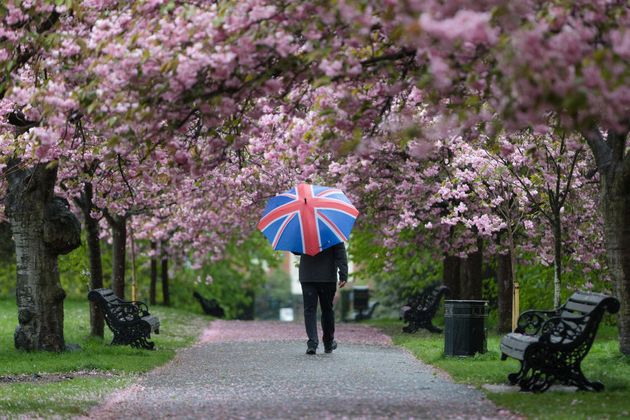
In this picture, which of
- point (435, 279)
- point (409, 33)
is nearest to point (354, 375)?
point (409, 33)

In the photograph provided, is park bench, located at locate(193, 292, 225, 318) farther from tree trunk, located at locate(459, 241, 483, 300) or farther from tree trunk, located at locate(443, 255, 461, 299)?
tree trunk, located at locate(459, 241, 483, 300)

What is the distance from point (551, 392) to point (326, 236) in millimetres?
4965

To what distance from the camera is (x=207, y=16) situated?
8.55 metres

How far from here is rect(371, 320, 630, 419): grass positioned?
379 inches

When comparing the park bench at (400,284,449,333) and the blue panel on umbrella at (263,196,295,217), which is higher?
the blue panel on umbrella at (263,196,295,217)

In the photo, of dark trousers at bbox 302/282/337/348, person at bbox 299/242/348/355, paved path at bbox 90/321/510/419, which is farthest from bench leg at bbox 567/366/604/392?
dark trousers at bbox 302/282/337/348

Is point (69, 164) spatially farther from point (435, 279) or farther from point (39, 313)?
point (435, 279)

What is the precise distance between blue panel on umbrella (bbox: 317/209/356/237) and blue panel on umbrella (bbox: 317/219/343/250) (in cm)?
12

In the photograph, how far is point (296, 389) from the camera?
11.9m

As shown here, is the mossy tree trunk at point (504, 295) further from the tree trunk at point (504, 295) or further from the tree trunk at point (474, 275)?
the tree trunk at point (474, 275)

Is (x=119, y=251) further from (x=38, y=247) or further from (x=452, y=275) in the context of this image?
(x=38, y=247)

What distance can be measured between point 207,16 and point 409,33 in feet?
6.82

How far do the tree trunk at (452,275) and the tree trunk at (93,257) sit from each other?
9677 mm

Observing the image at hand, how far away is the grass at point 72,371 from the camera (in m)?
10.7
